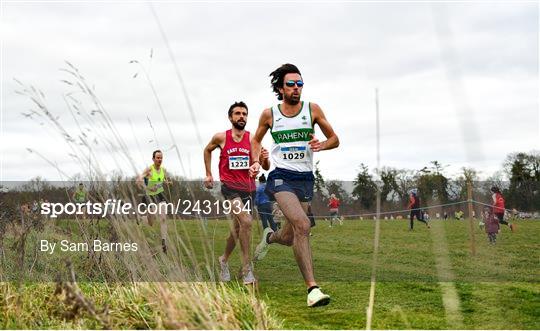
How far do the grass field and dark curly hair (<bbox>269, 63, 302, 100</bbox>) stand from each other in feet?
4.13

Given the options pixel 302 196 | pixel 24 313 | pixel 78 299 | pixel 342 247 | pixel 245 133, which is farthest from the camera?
pixel 342 247

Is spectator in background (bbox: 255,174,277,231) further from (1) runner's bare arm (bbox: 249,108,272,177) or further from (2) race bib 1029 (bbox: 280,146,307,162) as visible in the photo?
(2) race bib 1029 (bbox: 280,146,307,162)

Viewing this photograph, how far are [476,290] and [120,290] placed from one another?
3856 mm

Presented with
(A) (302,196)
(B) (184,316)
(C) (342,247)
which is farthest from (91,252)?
(C) (342,247)

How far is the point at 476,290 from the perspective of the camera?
7.26m

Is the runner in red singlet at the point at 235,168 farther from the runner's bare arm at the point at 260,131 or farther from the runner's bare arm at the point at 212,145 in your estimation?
the runner's bare arm at the point at 260,131

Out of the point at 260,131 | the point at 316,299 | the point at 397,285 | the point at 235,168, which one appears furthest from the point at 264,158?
the point at 397,285

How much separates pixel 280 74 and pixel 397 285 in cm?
314

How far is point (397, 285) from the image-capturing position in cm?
781

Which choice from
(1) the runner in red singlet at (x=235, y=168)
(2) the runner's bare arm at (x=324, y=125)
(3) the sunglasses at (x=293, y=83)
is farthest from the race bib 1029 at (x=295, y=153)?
(1) the runner in red singlet at (x=235, y=168)

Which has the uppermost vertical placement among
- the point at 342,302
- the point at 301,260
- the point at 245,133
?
the point at 245,133

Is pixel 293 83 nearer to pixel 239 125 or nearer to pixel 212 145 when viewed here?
pixel 239 125

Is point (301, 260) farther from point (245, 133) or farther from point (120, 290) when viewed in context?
point (245, 133)

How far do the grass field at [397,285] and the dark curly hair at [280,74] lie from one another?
4.13ft
